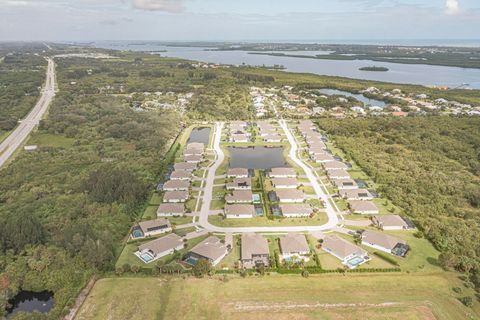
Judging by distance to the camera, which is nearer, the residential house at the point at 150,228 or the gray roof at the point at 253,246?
the gray roof at the point at 253,246

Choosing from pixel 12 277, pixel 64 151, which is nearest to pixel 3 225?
pixel 12 277

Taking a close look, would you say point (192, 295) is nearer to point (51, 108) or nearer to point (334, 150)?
point (334, 150)

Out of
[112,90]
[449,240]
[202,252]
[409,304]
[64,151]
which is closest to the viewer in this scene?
[409,304]

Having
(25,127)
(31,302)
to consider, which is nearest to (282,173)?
(31,302)

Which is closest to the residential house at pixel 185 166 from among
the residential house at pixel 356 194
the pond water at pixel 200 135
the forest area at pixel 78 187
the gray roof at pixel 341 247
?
the forest area at pixel 78 187

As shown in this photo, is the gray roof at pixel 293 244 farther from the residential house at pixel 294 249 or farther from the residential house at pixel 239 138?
the residential house at pixel 239 138

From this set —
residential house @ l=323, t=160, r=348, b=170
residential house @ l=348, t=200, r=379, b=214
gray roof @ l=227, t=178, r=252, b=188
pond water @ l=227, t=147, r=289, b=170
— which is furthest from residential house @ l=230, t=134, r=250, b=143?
residential house @ l=348, t=200, r=379, b=214

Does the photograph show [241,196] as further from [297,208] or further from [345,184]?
[345,184]

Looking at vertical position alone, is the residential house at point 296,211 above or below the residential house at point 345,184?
below
